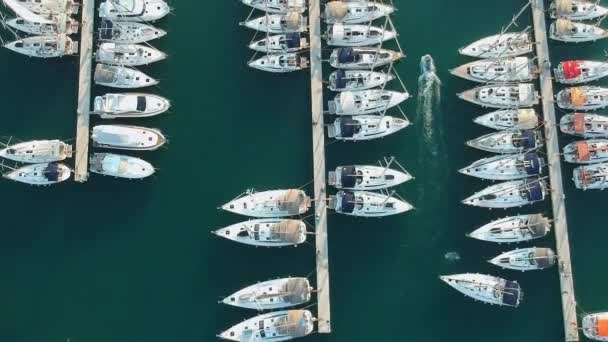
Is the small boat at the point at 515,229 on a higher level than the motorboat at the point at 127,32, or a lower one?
lower

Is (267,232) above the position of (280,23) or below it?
below

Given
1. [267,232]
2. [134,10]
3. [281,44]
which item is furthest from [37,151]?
[281,44]

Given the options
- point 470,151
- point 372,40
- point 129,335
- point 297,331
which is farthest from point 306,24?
point 129,335

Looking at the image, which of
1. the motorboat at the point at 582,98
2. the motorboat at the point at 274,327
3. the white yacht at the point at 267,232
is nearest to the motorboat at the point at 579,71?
the motorboat at the point at 582,98

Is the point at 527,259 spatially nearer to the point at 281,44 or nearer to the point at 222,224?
the point at 222,224

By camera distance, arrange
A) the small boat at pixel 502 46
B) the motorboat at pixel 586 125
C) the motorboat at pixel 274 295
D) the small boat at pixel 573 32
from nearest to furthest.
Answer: the motorboat at pixel 274 295, the motorboat at pixel 586 125, the small boat at pixel 502 46, the small boat at pixel 573 32

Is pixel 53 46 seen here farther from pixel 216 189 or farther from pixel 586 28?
pixel 586 28

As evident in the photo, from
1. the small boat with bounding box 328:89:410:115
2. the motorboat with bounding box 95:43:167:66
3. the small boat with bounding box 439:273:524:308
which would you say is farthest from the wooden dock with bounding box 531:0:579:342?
the motorboat with bounding box 95:43:167:66

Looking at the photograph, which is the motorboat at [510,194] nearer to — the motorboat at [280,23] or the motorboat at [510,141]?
the motorboat at [510,141]
